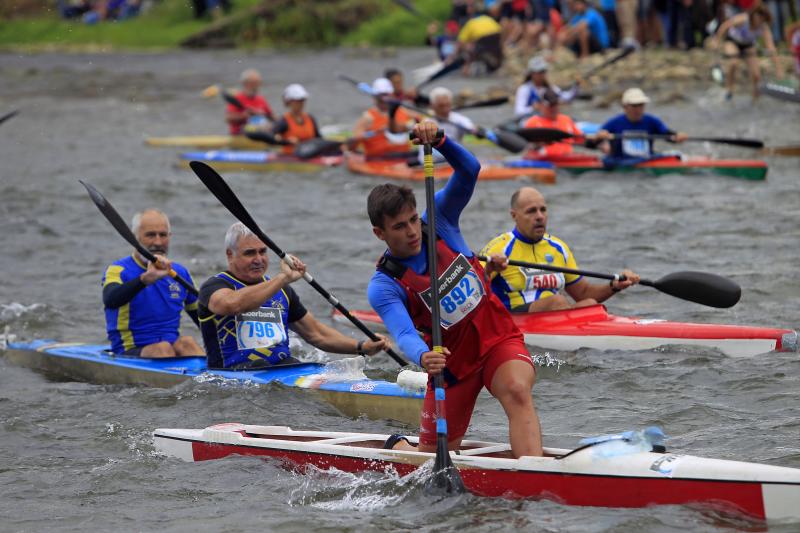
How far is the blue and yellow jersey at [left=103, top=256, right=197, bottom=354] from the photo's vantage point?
8805 mm

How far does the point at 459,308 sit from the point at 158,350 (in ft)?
12.1

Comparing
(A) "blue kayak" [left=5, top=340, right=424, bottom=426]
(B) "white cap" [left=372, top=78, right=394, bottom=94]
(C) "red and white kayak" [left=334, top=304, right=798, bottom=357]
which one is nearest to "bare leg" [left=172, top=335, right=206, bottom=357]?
(A) "blue kayak" [left=5, top=340, right=424, bottom=426]

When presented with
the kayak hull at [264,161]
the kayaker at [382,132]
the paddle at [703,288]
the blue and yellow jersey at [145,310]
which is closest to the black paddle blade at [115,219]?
the blue and yellow jersey at [145,310]

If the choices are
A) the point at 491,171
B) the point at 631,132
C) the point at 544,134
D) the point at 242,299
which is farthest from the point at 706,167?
the point at 242,299

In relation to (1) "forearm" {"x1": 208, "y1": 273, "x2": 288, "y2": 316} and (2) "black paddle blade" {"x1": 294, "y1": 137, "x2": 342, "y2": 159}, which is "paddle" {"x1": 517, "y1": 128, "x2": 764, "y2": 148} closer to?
(2) "black paddle blade" {"x1": 294, "y1": 137, "x2": 342, "y2": 159}

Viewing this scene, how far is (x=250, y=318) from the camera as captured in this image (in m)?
7.96

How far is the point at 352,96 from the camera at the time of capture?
1113 inches

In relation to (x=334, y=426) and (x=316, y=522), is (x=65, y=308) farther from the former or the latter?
(x=316, y=522)

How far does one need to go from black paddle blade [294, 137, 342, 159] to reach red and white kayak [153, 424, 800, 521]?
11.4 meters

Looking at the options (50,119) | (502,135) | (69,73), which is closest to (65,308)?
(502,135)

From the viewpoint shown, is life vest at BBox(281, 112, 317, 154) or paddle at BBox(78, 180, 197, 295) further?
life vest at BBox(281, 112, 317, 154)

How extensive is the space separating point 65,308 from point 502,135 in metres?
5.73

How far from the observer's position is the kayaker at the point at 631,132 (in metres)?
14.9

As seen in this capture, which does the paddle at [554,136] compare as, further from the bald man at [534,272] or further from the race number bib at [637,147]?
the bald man at [534,272]
